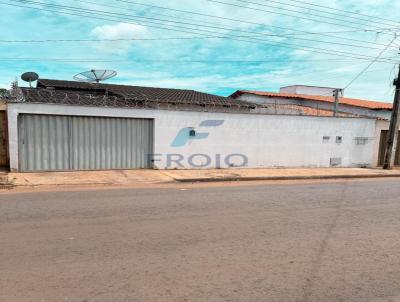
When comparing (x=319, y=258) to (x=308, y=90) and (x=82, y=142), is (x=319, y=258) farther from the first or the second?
(x=308, y=90)

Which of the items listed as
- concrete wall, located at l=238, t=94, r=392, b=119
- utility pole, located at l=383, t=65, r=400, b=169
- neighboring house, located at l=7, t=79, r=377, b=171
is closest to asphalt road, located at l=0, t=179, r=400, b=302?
neighboring house, located at l=7, t=79, r=377, b=171

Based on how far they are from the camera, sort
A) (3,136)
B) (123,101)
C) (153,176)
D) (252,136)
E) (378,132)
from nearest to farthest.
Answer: (153,176)
(3,136)
(252,136)
(123,101)
(378,132)

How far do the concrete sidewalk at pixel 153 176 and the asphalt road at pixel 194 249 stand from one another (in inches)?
79.3

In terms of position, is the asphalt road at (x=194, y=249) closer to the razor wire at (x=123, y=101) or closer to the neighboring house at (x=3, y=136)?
the neighboring house at (x=3, y=136)

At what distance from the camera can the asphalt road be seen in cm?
377

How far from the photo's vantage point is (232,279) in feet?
13.3

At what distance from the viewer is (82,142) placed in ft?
43.3

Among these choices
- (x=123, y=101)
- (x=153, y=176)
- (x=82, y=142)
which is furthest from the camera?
(x=123, y=101)

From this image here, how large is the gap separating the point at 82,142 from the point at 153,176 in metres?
3.05

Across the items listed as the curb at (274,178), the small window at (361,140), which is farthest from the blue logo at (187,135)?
the small window at (361,140)

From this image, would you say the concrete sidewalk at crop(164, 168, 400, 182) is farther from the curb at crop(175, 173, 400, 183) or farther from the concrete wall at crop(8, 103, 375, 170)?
the concrete wall at crop(8, 103, 375, 170)

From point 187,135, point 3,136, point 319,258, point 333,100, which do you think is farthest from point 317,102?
point 319,258

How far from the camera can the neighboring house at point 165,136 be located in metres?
12.5

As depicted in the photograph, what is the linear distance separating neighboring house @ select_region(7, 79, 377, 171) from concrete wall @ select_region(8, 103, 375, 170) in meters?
0.03
